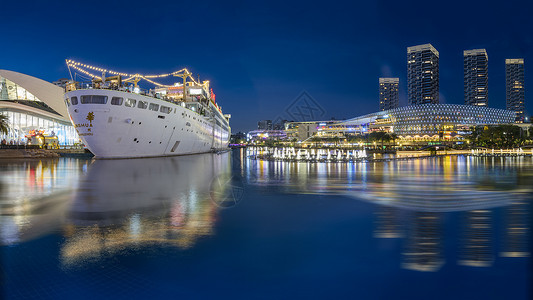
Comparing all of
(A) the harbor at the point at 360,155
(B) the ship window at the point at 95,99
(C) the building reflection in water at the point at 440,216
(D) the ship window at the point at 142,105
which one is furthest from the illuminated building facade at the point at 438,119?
(C) the building reflection in water at the point at 440,216

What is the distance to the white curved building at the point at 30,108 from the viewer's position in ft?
214

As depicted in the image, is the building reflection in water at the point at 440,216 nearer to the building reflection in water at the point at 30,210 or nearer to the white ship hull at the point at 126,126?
the building reflection in water at the point at 30,210

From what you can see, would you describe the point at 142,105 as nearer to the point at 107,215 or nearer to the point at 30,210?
the point at 30,210

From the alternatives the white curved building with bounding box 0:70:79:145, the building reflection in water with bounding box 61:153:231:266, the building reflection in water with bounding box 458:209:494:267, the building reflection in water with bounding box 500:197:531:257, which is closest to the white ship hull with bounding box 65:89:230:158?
the building reflection in water with bounding box 61:153:231:266

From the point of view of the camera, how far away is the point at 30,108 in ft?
220

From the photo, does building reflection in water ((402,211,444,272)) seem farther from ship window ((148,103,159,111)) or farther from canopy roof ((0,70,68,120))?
canopy roof ((0,70,68,120))

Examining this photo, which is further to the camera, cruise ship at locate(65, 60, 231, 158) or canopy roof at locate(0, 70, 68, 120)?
canopy roof at locate(0, 70, 68, 120)

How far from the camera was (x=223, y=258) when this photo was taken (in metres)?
5.39

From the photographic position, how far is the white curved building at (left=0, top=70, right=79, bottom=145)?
214 ft

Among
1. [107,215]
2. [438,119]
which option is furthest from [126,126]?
[438,119]

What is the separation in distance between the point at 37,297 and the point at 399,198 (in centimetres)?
1073

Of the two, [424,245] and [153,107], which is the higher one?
[153,107]

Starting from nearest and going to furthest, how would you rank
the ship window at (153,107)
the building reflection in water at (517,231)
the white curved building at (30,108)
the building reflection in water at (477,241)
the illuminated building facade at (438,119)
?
the building reflection in water at (477,241)
the building reflection in water at (517,231)
the ship window at (153,107)
the white curved building at (30,108)
the illuminated building facade at (438,119)

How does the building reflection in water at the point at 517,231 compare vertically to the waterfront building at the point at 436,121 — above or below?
below
